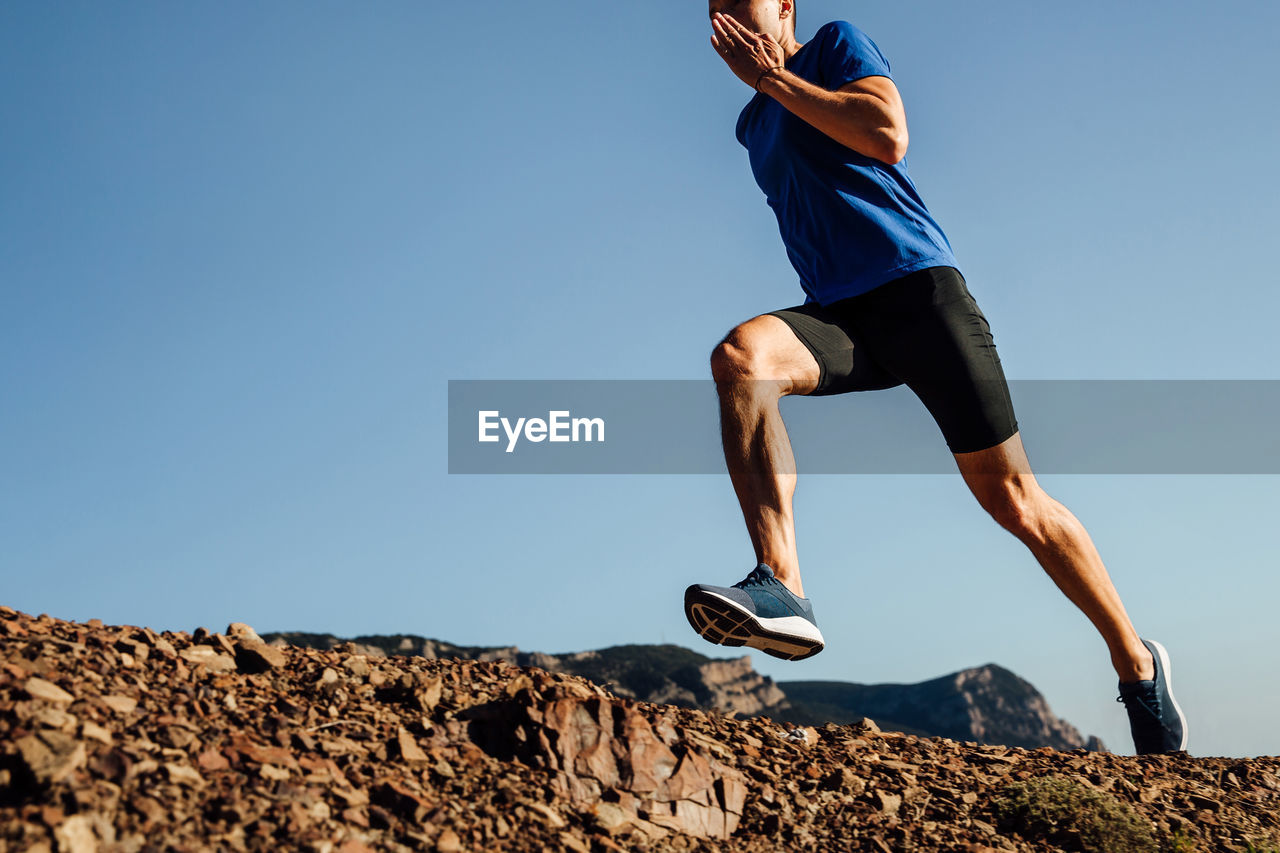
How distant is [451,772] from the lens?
9.73ft

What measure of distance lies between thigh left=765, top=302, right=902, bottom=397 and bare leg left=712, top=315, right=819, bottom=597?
0.46ft

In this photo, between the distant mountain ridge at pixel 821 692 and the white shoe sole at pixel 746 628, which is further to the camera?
the distant mountain ridge at pixel 821 692

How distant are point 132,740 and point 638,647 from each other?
6255 cm

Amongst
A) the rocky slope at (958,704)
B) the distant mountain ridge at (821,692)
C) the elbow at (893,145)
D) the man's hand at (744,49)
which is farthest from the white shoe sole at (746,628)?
the rocky slope at (958,704)

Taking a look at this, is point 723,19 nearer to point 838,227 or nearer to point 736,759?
point 838,227

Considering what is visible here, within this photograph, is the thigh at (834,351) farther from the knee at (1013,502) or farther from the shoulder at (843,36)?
the shoulder at (843,36)

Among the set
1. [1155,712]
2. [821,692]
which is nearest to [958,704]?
[821,692]

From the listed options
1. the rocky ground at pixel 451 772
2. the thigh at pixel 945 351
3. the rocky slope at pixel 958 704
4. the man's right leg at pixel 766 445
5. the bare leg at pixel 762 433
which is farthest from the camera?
the rocky slope at pixel 958 704

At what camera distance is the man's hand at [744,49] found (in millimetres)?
4562

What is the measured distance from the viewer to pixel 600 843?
285 cm

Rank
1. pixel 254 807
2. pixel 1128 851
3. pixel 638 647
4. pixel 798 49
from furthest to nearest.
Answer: pixel 638 647, pixel 798 49, pixel 1128 851, pixel 254 807

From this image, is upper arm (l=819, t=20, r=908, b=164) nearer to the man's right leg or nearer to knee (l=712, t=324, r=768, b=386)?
the man's right leg

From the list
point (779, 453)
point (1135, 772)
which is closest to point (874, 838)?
point (779, 453)

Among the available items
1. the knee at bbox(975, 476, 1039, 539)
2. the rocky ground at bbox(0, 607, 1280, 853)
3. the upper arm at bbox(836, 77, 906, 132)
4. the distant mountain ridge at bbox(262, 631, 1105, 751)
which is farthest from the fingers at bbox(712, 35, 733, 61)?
the distant mountain ridge at bbox(262, 631, 1105, 751)
